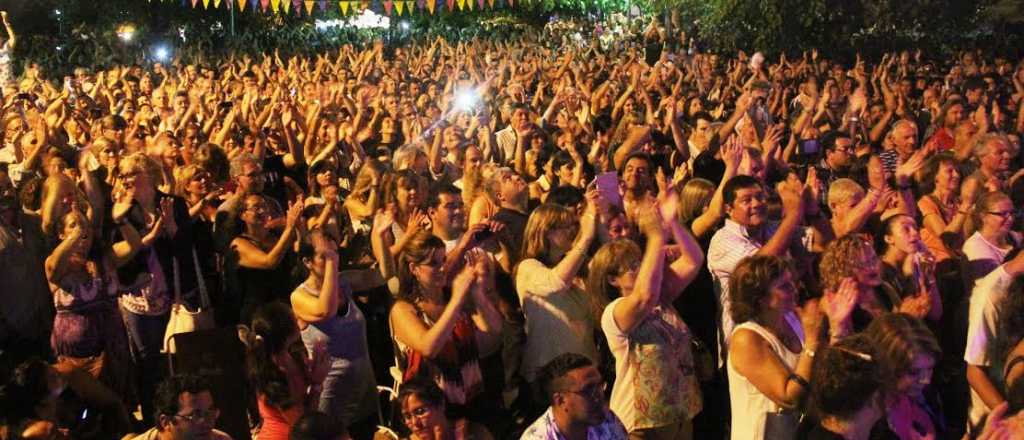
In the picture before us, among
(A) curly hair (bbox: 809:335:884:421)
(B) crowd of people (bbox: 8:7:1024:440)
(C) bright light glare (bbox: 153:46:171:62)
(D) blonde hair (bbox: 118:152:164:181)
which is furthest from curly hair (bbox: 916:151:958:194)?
(C) bright light glare (bbox: 153:46:171:62)

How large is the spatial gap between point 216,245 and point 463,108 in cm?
577

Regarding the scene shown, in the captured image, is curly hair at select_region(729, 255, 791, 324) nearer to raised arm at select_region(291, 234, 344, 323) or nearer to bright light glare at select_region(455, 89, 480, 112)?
raised arm at select_region(291, 234, 344, 323)

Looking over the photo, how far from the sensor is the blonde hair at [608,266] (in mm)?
4691

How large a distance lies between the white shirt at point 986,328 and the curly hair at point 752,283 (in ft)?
3.20

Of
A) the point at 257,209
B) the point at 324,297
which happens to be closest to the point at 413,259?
the point at 324,297

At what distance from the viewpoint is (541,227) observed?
540 cm

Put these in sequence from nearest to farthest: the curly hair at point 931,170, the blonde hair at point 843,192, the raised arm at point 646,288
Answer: the raised arm at point 646,288, the blonde hair at point 843,192, the curly hair at point 931,170

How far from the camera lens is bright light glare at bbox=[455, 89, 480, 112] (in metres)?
12.0

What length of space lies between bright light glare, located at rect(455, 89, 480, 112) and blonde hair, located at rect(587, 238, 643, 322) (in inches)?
267

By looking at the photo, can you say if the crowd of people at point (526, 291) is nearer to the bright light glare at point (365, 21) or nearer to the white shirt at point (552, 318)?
the white shirt at point (552, 318)

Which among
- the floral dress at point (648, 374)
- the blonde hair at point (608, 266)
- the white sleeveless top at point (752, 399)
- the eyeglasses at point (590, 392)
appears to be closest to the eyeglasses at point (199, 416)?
the eyeglasses at point (590, 392)

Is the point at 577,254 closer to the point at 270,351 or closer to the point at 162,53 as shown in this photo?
the point at 270,351

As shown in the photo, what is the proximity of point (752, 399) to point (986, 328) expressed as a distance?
120cm

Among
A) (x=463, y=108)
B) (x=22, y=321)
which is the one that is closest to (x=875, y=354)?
(x=22, y=321)
